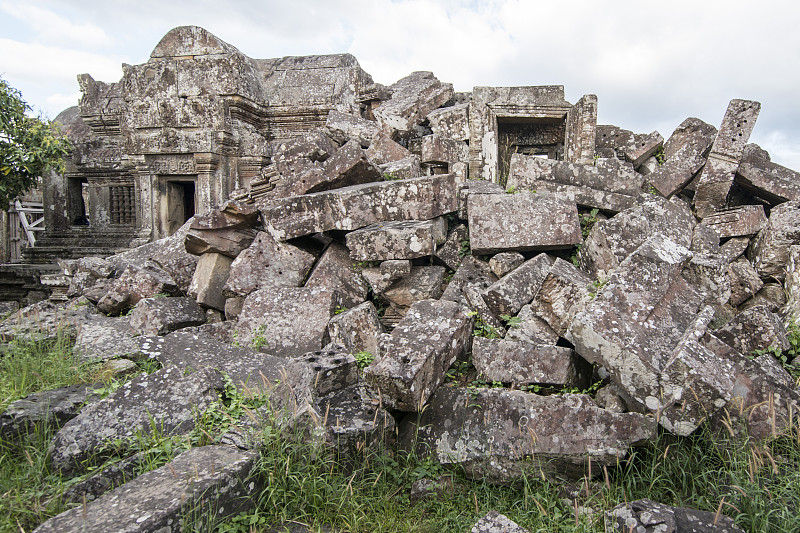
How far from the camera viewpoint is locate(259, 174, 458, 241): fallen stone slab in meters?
5.36

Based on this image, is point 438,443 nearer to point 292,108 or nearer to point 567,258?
point 567,258

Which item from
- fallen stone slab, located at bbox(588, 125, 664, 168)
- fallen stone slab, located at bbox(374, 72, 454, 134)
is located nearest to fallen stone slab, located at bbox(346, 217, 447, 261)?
fallen stone slab, located at bbox(374, 72, 454, 134)

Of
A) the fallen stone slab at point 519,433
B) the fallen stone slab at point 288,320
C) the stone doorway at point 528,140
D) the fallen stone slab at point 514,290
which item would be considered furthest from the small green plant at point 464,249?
the stone doorway at point 528,140

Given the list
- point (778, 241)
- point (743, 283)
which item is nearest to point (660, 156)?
point (778, 241)

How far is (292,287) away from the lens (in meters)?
5.29

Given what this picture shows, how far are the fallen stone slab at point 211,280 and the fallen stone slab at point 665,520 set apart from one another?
485cm

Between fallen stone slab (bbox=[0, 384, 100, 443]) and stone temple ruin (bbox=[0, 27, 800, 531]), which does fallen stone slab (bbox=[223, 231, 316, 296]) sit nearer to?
stone temple ruin (bbox=[0, 27, 800, 531])

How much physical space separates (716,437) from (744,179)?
4182mm

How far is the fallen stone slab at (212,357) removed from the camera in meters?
4.12

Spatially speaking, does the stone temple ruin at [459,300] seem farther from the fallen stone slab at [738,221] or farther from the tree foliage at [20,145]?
the tree foliage at [20,145]

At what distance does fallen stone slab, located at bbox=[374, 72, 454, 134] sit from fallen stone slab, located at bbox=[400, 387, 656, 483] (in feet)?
18.3

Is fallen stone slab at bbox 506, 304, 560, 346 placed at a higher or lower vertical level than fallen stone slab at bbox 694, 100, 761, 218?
lower

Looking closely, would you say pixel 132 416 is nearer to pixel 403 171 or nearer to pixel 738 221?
pixel 403 171

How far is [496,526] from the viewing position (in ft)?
8.22
